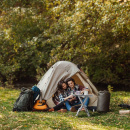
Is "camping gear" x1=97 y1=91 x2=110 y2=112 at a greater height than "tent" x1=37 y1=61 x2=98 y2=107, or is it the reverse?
"tent" x1=37 y1=61 x2=98 y2=107

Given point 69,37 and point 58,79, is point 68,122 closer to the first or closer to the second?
point 58,79

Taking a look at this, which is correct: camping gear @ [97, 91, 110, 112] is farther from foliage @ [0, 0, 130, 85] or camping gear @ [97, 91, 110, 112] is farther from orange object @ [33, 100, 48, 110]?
foliage @ [0, 0, 130, 85]

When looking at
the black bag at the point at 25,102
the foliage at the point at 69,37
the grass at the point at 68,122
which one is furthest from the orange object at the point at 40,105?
the foliage at the point at 69,37

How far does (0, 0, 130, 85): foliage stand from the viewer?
11.6 metres

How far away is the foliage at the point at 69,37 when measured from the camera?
37.9 feet

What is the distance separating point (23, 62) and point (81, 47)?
15.4ft

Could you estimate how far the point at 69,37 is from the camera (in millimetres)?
12719

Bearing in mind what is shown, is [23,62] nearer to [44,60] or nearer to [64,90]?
[44,60]

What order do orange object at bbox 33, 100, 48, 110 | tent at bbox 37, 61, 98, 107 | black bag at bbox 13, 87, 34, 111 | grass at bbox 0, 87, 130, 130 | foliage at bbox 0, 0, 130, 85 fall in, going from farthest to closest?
1. foliage at bbox 0, 0, 130, 85
2. tent at bbox 37, 61, 98, 107
3. orange object at bbox 33, 100, 48, 110
4. black bag at bbox 13, 87, 34, 111
5. grass at bbox 0, 87, 130, 130

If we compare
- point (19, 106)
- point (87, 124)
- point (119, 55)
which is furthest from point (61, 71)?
point (119, 55)

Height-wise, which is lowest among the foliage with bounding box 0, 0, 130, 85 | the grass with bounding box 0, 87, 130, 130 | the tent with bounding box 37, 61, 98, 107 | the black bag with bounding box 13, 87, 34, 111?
the grass with bounding box 0, 87, 130, 130

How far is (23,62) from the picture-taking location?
15.7 m

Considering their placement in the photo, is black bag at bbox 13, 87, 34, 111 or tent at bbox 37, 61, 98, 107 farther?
tent at bbox 37, 61, 98, 107

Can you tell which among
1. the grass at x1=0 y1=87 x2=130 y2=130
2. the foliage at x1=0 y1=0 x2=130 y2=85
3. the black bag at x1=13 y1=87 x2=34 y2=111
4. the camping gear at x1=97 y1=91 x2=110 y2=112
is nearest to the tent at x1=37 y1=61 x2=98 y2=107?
the black bag at x1=13 y1=87 x2=34 y2=111
